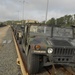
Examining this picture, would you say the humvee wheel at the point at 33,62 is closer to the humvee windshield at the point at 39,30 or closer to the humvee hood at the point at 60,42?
the humvee hood at the point at 60,42

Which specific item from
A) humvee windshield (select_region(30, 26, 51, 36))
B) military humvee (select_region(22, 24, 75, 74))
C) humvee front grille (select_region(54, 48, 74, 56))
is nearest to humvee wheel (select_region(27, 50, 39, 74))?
military humvee (select_region(22, 24, 75, 74))

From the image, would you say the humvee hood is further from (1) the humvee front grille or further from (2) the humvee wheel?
(2) the humvee wheel

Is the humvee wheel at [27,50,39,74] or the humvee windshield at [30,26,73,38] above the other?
the humvee windshield at [30,26,73,38]

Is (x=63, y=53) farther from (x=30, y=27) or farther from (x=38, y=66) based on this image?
(x=30, y=27)

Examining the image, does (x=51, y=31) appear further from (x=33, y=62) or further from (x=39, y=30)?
(x=33, y=62)

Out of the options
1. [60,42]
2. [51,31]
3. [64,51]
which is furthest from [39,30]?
[64,51]

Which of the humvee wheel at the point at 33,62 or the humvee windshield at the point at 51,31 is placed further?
the humvee windshield at the point at 51,31

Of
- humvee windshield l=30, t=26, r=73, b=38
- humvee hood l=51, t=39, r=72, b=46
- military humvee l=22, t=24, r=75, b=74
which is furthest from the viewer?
humvee windshield l=30, t=26, r=73, b=38

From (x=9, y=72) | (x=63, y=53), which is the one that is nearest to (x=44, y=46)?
(x=63, y=53)

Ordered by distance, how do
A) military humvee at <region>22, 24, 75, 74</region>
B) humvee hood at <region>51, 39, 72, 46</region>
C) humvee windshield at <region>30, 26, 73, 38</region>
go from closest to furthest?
1. military humvee at <region>22, 24, 75, 74</region>
2. humvee hood at <region>51, 39, 72, 46</region>
3. humvee windshield at <region>30, 26, 73, 38</region>

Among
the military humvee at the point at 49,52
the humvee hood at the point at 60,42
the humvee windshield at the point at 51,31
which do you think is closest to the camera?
the military humvee at the point at 49,52

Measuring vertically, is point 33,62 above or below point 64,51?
below

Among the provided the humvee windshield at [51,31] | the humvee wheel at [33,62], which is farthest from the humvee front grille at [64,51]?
the humvee windshield at [51,31]

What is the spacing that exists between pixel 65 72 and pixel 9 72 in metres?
2.33
